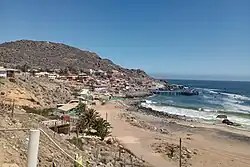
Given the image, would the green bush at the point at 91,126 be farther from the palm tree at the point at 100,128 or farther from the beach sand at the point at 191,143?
the beach sand at the point at 191,143

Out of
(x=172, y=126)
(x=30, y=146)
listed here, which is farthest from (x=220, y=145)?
(x=30, y=146)

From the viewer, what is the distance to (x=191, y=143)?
25469mm

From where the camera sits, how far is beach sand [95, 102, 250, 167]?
19.0 m

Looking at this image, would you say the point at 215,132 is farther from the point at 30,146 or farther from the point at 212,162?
the point at 30,146

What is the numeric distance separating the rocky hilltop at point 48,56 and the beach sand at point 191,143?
64.6m

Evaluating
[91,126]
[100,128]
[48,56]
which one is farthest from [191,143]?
[48,56]

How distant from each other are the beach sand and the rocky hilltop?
6465 centimetres

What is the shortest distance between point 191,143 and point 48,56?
9538 centimetres

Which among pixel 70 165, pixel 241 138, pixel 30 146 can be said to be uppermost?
pixel 30 146

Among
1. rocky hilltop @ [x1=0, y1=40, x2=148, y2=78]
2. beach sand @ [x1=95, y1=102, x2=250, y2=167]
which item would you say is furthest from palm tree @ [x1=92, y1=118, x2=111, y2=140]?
rocky hilltop @ [x1=0, y1=40, x2=148, y2=78]

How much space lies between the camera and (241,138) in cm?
2959

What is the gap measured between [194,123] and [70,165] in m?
30.6

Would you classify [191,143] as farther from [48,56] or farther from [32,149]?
[48,56]

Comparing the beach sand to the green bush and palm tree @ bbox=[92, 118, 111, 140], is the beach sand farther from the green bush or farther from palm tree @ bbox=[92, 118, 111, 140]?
the green bush
